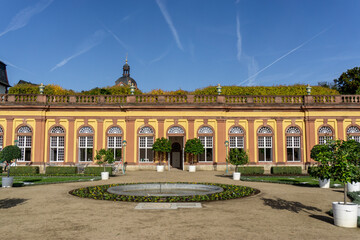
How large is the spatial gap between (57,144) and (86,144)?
2959mm

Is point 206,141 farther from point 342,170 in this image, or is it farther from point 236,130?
point 342,170

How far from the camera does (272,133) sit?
30547 millimetres

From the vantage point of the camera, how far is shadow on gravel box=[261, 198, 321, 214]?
10895 mm

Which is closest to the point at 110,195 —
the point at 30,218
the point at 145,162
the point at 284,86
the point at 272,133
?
the point at 30,218

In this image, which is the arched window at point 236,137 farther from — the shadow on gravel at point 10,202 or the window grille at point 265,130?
the shadow on gravel at point 10,202

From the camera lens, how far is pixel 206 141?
3053 cm

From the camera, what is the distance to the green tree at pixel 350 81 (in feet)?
172

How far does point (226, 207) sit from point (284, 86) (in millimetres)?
41623

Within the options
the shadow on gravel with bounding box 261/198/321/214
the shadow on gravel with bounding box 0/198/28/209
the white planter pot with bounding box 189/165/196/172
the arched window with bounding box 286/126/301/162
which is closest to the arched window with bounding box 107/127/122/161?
the white planter pot with bounding box 189/165/196/172

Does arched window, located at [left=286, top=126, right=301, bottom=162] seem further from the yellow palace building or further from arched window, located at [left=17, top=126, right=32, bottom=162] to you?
arched window, located at [left=17, top=126, right=32, bottom=162]

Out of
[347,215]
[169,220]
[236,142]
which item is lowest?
[169,220]

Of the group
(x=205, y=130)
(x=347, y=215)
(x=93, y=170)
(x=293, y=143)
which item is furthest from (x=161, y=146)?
(x=347, y=215)

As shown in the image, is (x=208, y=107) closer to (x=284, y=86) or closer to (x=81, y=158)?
(x=81, y=158)

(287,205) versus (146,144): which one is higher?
(146,144)
